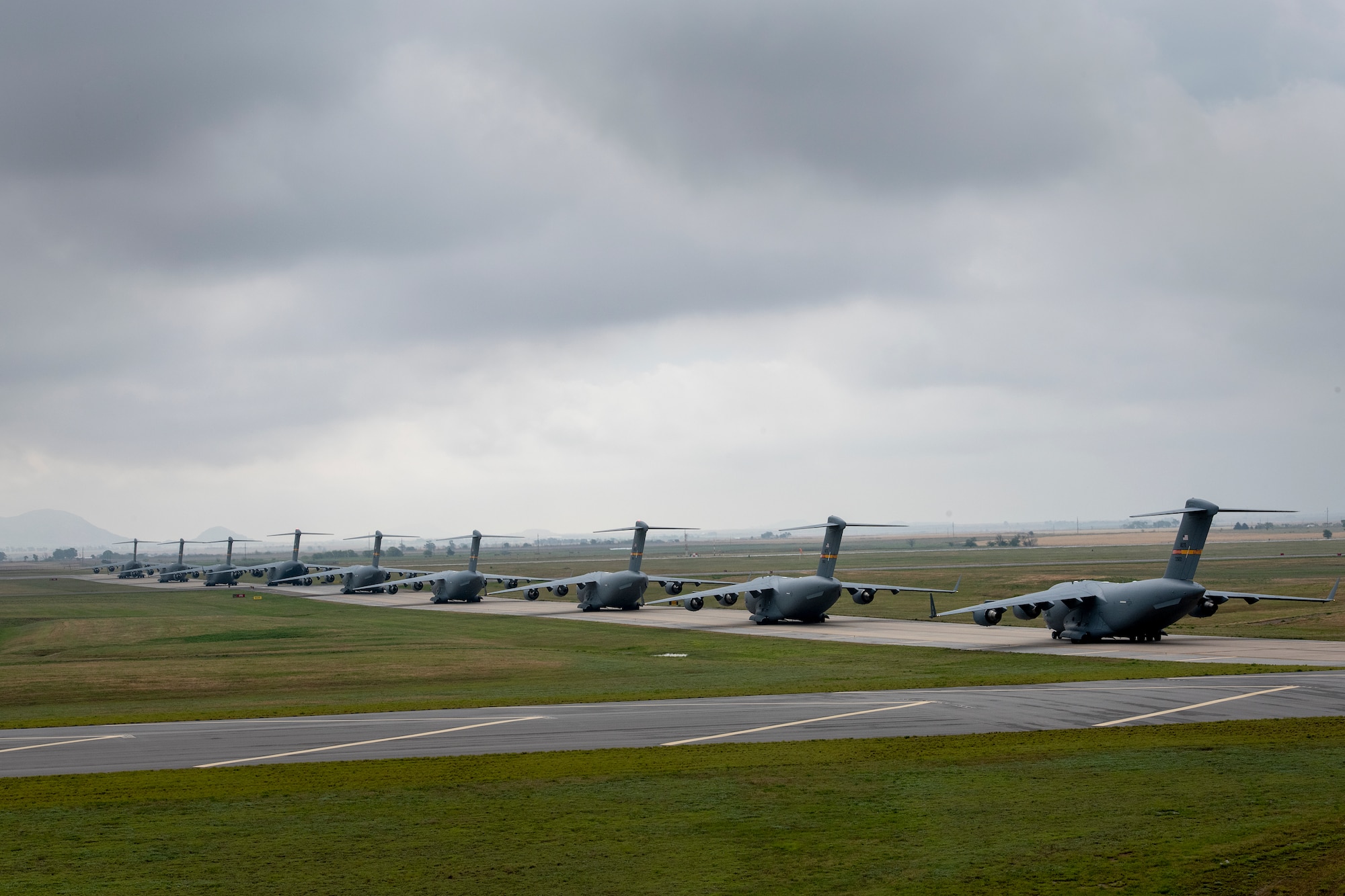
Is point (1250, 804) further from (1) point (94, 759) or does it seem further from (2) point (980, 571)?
(2) point (980, 571)

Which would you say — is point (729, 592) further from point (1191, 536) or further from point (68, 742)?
point (68, 742)

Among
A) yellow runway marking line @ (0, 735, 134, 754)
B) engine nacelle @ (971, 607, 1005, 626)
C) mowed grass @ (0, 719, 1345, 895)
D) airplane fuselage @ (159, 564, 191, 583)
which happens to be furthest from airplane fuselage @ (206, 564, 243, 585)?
mowed grass @ (0, 719, 1345, 895)

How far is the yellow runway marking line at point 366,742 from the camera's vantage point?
954 inches

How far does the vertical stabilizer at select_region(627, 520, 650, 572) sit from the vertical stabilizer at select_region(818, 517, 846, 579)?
1419cm

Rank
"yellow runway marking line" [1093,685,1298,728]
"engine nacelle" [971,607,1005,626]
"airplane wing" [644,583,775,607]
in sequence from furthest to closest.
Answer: "airplane wing" [644,583,775,607]
"engine nacelle" [971,607,1005,626]
"yellow runway marking line" [1093,685,1298,728]

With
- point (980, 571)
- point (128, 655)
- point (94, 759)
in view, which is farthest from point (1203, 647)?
point (980, 571)

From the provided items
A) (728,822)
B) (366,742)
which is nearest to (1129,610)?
(366,742)

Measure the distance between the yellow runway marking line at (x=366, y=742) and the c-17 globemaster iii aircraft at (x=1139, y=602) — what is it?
27.5 meters

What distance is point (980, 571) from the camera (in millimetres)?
126188

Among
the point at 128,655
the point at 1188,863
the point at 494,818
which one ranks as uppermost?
the point at 1188,863

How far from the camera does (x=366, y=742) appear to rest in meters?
26.8

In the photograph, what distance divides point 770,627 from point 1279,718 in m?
43.4

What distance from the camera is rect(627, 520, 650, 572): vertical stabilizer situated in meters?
Result: 81.0

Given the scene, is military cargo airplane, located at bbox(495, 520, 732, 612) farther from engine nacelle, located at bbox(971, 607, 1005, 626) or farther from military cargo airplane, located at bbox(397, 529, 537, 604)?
engine nacelle, located at bbox(971, 607, 1005, 626)
